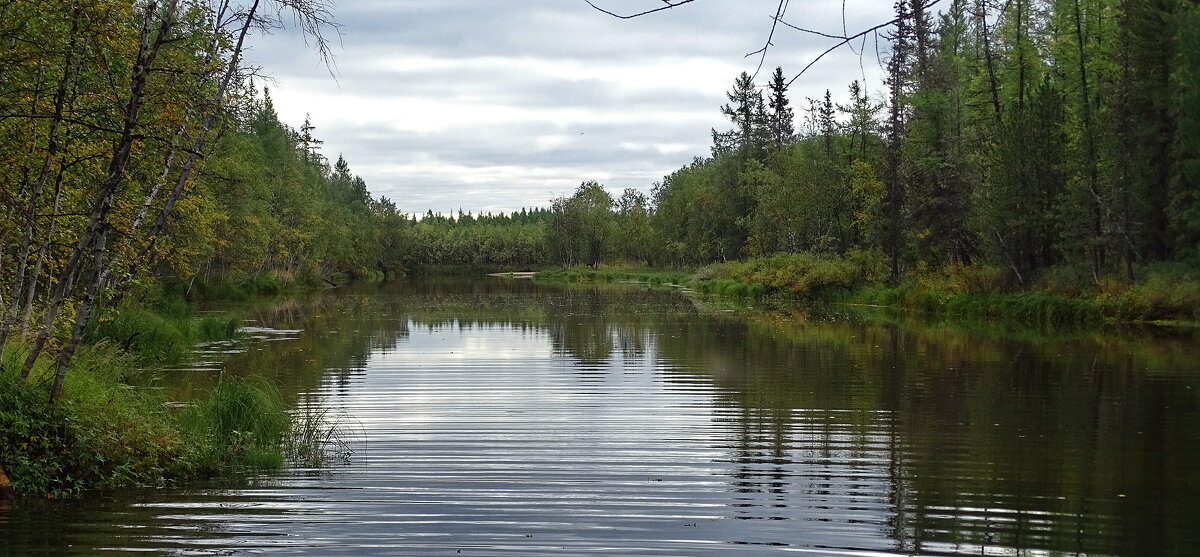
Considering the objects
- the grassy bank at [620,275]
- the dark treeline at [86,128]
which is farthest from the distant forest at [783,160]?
the grassy bank at [620,275]

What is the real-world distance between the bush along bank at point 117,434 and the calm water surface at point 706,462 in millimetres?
410

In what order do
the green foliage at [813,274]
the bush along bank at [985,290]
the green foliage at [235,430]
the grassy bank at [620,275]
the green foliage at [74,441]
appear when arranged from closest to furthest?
the green foliage at [74,441] → the green foliage at [235,430] → the bush along bank at [985,290] → the green foliage at [813,274] → the grassy bank at [620,275]

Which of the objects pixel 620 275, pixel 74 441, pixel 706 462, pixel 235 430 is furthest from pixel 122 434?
pixel 620 275

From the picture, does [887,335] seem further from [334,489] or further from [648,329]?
[334,489]

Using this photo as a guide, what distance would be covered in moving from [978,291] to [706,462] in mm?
33451

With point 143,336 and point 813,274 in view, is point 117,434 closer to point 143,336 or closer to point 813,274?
point 143,336

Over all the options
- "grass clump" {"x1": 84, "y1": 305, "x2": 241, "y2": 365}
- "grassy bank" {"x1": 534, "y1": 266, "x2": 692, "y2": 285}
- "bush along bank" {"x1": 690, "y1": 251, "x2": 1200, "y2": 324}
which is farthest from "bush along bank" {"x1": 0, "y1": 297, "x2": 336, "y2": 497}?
"grassy bank" {"x1": 534, "y1": 266, "x2": 692, "y2": 285}

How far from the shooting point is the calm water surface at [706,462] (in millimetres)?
9156

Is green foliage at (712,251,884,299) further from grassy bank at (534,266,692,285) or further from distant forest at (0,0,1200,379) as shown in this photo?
grassy bank at (534,266,692,285)

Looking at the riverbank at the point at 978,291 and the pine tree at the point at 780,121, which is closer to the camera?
the riverbank at the point at 978,291

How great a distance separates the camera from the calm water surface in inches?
360

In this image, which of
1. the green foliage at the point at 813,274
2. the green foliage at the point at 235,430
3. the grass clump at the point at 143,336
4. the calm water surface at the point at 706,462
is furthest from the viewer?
the green foliage at the point at 813,274

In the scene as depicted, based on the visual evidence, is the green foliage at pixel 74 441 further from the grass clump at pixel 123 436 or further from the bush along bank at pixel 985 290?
the bush along bank at pixel 985 290

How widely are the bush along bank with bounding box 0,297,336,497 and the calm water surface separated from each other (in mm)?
410
